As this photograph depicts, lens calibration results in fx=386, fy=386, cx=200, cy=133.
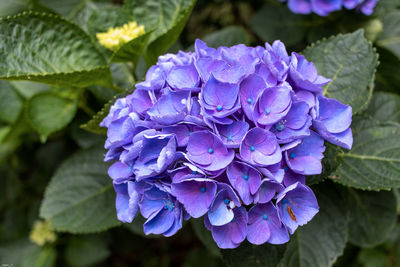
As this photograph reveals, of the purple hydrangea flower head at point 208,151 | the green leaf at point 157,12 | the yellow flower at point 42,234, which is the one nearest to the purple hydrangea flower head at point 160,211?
the purple hydrangea flower head at point 208,151

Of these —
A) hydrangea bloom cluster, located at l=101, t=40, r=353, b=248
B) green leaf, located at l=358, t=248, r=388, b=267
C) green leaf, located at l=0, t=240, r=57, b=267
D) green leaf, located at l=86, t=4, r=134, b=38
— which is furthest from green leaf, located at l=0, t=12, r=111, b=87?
green leaf, located at l=358, t=248, r=388, b=267

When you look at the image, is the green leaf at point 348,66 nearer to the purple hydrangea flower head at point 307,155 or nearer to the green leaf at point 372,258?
the purple hydrangea flower head at point 307,155

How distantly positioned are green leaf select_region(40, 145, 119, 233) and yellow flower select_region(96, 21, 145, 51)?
1.35 ft

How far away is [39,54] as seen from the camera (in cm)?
123

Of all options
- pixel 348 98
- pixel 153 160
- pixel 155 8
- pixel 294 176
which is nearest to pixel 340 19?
pixel 348 98

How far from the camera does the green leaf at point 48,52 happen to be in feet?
3.70

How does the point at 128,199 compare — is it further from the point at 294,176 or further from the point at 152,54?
the point at 152,54

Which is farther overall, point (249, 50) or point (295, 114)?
point (249, 50)

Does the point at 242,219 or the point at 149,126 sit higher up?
the point at 149,126

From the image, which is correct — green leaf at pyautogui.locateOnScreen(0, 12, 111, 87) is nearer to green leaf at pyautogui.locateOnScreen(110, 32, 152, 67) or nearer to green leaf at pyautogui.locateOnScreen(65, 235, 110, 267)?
green leaf at pyautogui.locateOnScreen(110, 32, 152, 67)

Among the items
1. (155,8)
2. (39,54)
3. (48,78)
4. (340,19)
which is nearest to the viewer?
(48,78)

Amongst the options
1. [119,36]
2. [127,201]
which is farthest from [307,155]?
[119,36]

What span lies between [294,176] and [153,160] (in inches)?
12.6

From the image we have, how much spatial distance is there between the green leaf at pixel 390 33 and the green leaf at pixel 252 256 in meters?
→ 1.21
